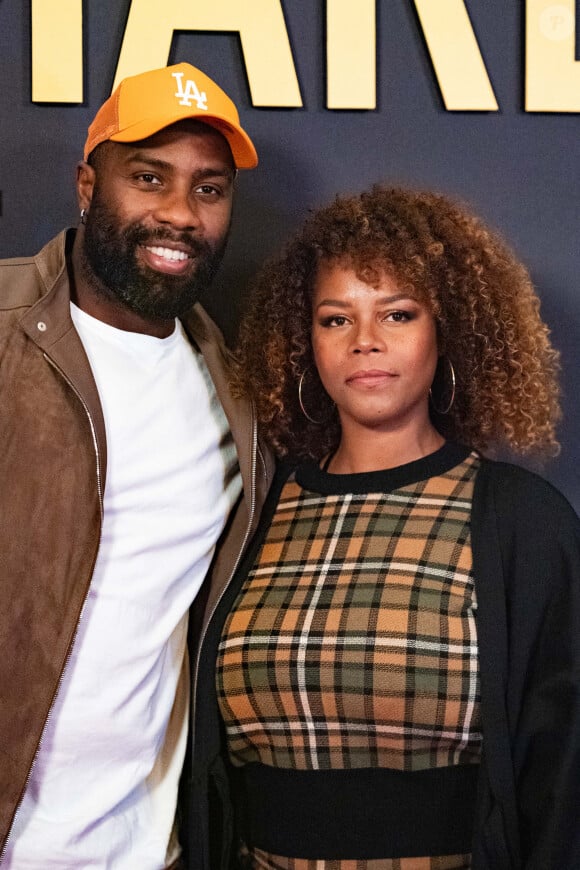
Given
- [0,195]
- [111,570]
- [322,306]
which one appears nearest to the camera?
[111,570]

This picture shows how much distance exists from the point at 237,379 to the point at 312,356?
175 mm

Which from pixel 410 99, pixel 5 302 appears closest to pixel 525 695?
pixel 5 302

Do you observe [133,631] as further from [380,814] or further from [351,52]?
[351,52]

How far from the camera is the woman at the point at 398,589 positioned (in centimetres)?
183

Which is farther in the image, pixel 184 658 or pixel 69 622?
pixel 184 658

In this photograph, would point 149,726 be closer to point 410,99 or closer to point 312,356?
point 312,356

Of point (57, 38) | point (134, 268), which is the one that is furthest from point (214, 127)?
point (57, 38)

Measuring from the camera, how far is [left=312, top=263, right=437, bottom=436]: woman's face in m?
2.06

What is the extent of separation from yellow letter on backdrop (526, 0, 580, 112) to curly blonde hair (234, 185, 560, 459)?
1.56 ft

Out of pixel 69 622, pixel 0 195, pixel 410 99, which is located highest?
pixel 410 99

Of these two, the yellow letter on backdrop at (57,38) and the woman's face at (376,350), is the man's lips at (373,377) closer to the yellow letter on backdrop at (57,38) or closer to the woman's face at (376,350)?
the woman's face at (376,350)

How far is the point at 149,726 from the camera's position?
202 centimetres

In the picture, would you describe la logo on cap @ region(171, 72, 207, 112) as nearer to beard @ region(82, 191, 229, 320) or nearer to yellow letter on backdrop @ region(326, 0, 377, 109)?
beard @ region(82, 191, 229, 320)

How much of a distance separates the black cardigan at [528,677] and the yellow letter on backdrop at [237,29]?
3.99ft
